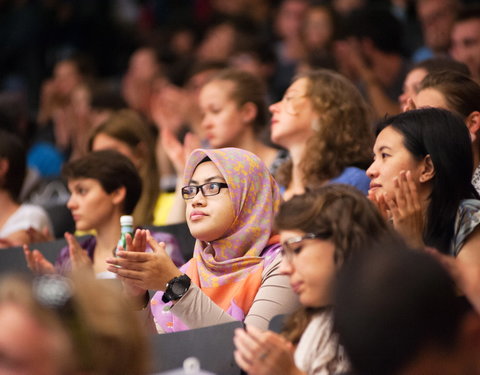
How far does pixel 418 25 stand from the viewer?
7.34 m

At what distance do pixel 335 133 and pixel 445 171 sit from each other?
1253 mm

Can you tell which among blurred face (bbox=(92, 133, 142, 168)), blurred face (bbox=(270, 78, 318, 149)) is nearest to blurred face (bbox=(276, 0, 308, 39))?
blurred face (bbox=(92, 133, 142, 168))

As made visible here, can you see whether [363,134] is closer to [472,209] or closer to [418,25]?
[472,209]

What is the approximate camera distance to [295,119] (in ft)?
14.5

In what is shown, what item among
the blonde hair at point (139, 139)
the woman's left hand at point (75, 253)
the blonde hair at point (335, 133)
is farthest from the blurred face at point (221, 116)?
the woman's left hand at point (75, 253)

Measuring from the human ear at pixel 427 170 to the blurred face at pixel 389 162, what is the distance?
1 centimetres

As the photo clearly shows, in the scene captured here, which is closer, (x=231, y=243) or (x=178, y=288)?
(x=178, y=288)

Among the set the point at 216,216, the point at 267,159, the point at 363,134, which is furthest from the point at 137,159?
the point at 216,216

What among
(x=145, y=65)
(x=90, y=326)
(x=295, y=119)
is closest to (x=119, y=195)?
(x=295, y=119)

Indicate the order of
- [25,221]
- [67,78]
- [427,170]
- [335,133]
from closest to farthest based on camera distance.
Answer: [427,170] < [335,133] < [25,221] < [67,78]

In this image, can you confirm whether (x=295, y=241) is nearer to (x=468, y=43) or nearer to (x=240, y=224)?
(x=240, y=224)

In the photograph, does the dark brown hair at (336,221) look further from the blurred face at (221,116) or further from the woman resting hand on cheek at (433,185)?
the blurred face at (221,116)

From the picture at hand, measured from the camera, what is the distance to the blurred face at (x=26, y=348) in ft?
5.97

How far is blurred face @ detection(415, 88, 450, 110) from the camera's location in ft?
12.2
